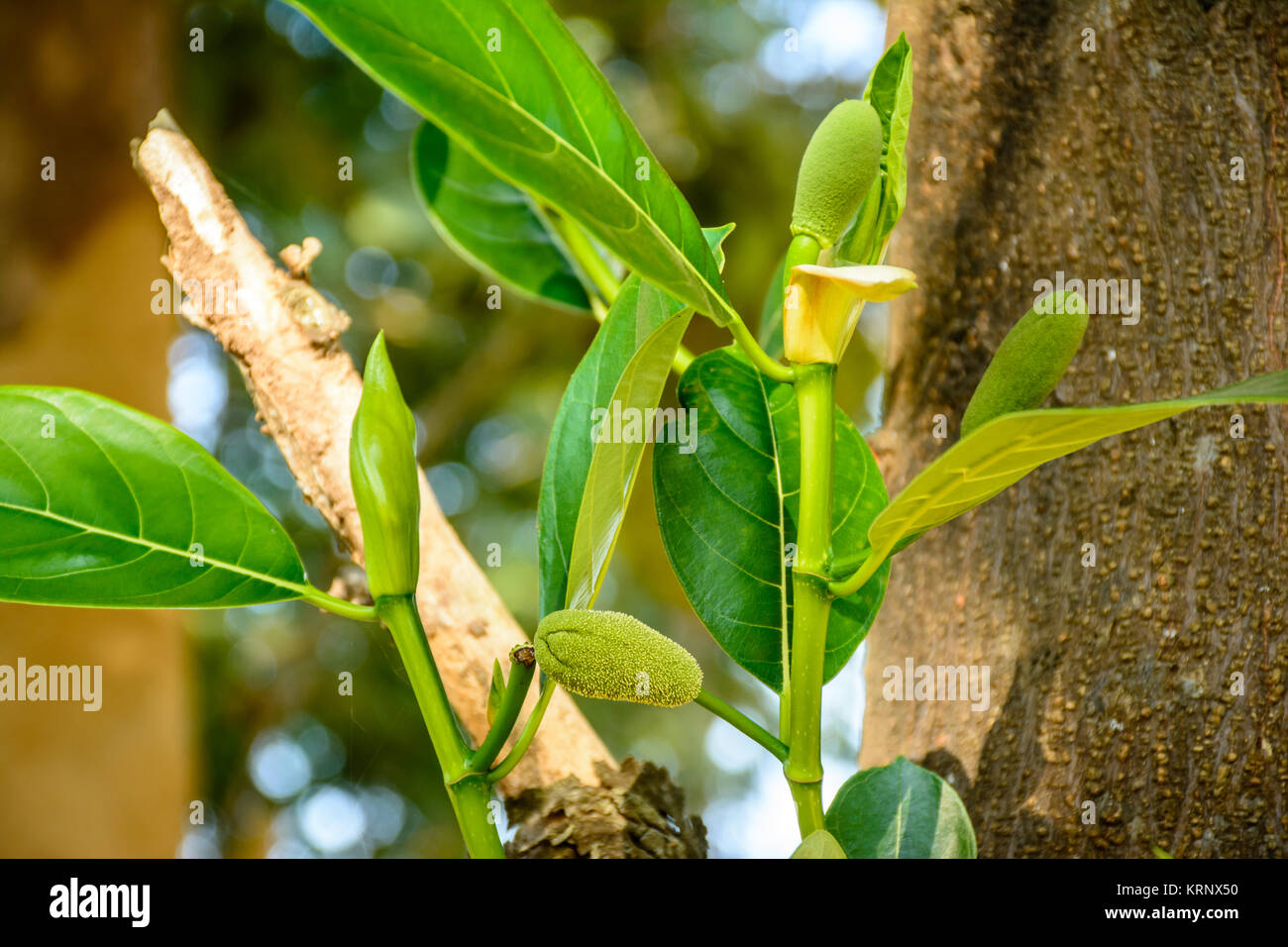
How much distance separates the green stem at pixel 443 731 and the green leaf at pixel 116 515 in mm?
46

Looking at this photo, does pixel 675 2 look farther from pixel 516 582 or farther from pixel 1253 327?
pixel 1253 327

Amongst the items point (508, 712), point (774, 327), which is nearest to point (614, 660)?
point (508, 712)

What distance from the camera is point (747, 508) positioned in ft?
1.20

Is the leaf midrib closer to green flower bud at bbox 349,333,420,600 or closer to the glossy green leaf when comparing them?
green flower bud at bbox 349,333,420,600

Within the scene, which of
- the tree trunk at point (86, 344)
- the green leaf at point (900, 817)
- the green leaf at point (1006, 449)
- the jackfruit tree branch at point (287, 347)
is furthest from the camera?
the tree trunk at point (86, 344)

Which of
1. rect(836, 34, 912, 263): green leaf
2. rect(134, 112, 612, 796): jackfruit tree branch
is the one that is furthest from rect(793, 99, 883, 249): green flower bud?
rect(134, 112, 612, 796): jackfruit tree branch

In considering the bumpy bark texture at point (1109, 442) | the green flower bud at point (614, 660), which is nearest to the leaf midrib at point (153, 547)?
the green flower bud at point (614, 660)

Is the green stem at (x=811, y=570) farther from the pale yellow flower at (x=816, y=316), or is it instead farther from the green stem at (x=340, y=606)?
the green stem at (x=340, y=606)

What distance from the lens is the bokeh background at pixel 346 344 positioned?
1.25 metres

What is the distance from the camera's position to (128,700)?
126cm

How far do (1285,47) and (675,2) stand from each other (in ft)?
4.47

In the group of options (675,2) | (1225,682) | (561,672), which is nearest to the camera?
(561,672)

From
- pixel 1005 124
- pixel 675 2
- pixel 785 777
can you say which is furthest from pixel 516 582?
pixel 785 777

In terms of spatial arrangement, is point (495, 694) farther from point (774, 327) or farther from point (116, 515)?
point (774, 327)
